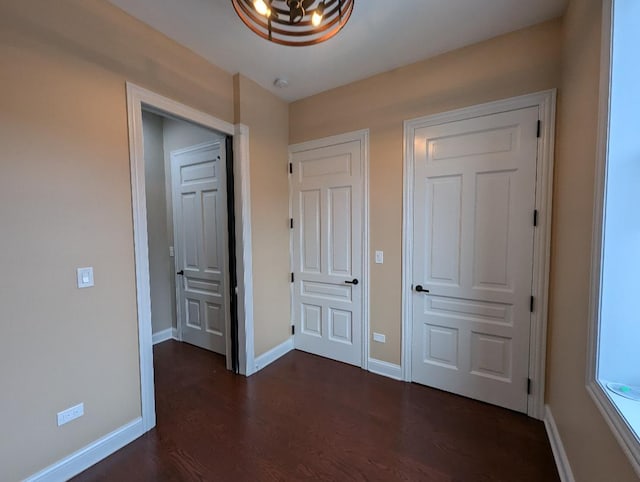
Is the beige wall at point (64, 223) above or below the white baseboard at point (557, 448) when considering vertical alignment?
above

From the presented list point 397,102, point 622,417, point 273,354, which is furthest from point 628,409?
point 273,354

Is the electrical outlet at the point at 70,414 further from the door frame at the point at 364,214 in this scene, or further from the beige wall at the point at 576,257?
the beige wall at the point at 576,257

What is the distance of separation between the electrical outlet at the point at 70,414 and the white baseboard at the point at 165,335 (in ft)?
6.11

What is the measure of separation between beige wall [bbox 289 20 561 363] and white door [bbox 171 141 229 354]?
1.12m

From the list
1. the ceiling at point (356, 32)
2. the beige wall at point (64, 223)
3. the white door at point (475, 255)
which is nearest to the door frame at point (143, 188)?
the beige wall at point (64, 223)

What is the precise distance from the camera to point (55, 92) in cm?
151

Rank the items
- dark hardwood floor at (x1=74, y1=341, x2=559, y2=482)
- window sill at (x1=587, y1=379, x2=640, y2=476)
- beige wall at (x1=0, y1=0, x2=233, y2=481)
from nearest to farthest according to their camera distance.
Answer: window sill at (x1=587, y1=379, x2=640, y2=476), beige wall at (x1=0, y1=0, x2=233, y2=481), dark hardwood floor at (x1=74, y1=341, x2=559, y2=482)

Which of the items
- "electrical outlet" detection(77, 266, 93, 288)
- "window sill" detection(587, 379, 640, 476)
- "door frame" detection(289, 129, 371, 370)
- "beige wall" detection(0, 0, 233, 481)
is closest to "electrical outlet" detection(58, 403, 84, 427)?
"beige wall" detection(0, 0, 233, 481)

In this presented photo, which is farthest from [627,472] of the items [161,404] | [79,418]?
[161,404]

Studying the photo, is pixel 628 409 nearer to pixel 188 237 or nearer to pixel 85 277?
pixel 85 277

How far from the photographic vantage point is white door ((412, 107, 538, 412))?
2020 mm

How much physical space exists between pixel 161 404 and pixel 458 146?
3200mm

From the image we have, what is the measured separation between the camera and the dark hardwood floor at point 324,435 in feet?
5.30

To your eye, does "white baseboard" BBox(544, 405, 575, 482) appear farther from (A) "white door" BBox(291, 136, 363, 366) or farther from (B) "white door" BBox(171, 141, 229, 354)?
(B) "white door" BBox(171, 141, 229, 354)
